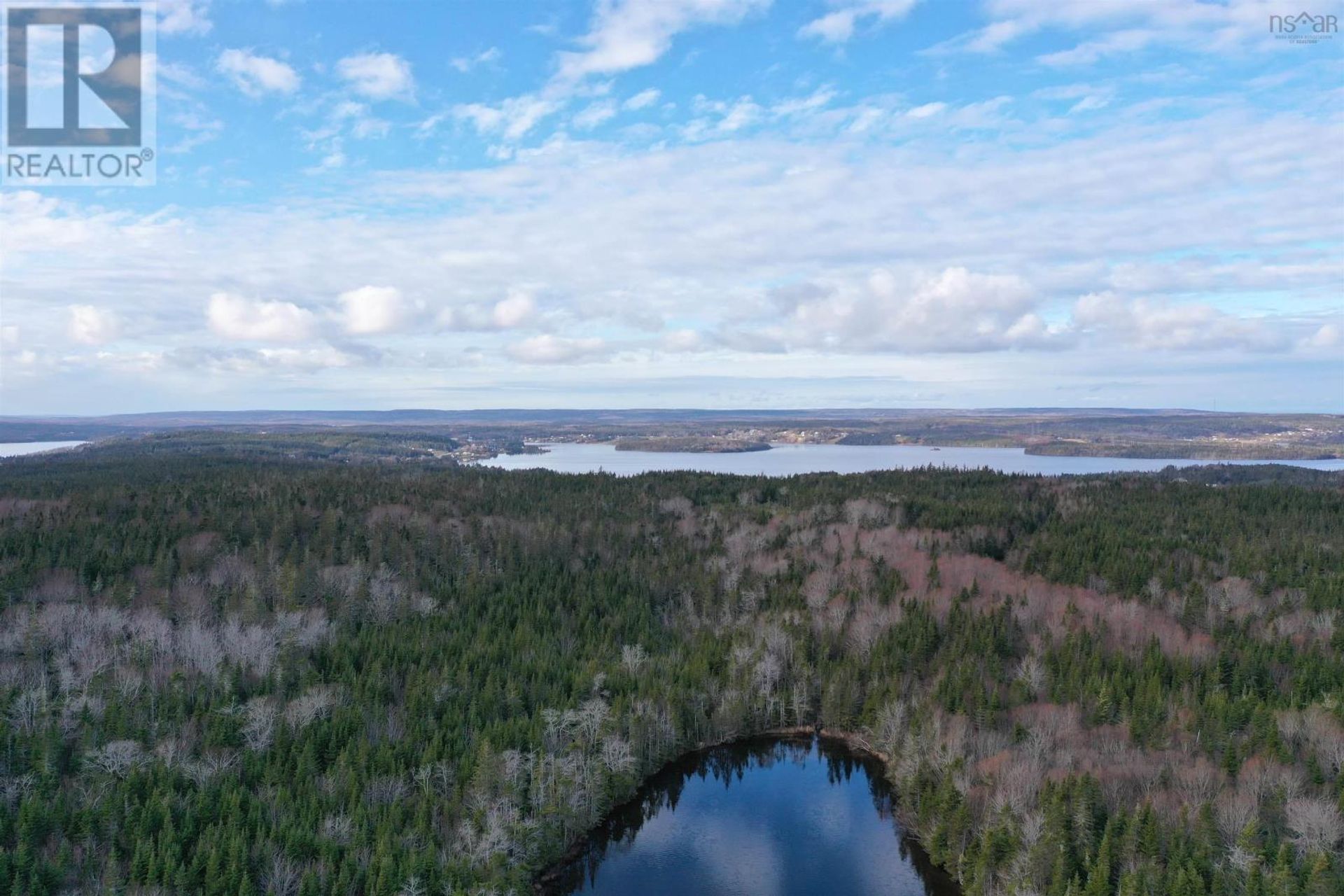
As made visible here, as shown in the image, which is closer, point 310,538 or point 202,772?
point 202,772

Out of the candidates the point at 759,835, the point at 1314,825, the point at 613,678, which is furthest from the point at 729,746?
the point at 1314,825

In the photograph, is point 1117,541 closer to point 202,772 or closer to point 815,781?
point 815,781

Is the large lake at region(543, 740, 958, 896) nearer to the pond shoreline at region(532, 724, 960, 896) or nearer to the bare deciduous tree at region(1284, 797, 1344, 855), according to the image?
the pond shoreline at region(532, 724, 960, 896)

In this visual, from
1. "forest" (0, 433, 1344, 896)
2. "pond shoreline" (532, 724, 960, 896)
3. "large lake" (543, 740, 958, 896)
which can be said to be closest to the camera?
"forest" (0, 433, 1344, 896)

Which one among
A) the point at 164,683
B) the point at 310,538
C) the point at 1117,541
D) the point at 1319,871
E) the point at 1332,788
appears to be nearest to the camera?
the point at 1319,871

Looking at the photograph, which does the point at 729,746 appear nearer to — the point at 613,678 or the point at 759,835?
the point at 613,678

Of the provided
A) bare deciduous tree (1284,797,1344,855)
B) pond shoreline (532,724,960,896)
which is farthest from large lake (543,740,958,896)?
bare deciduous tree (1284,797,1344,855)

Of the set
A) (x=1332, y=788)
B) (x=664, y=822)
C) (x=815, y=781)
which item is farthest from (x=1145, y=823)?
(x=664, y=822)
